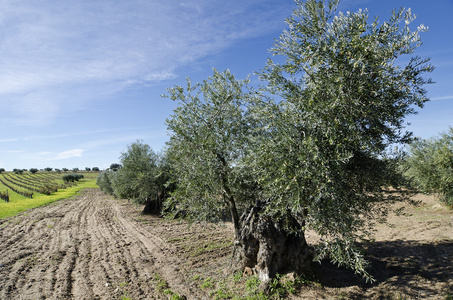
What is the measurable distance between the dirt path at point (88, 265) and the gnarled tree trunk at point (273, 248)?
8.96 feet

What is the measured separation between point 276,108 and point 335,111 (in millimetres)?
2072

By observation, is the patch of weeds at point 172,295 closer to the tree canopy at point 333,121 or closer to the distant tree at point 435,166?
the tree canopy at point 333,121

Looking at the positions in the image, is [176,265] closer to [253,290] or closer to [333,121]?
[253,290]

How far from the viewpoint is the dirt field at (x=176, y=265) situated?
956 cm

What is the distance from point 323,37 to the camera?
836 centimetres

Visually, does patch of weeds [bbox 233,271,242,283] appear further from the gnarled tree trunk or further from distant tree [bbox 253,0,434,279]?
distant tree [bbox 253,0,434,279]

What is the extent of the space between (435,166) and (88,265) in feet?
97.8

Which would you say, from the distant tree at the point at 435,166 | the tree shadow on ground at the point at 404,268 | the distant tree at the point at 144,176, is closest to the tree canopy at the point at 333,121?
the tree shadow on ground at the point at 404,268

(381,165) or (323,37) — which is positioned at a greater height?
(323,37)

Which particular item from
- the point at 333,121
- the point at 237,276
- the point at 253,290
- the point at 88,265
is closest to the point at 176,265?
the point at 237,276

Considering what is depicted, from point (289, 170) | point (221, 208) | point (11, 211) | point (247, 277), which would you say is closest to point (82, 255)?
point (221, 208)

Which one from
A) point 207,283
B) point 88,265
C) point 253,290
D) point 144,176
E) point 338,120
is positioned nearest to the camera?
point 338,120

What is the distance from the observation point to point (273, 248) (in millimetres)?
9859

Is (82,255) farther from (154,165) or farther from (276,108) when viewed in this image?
(154,165)
